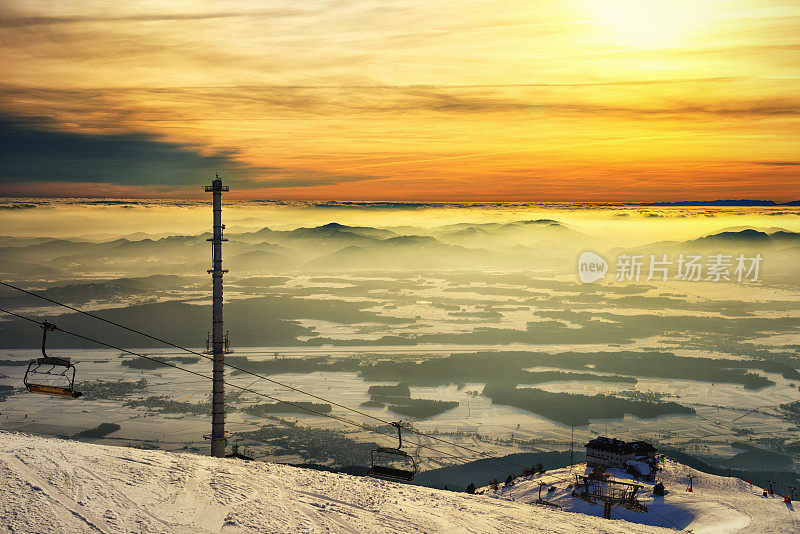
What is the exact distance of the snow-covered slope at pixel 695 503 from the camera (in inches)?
1693

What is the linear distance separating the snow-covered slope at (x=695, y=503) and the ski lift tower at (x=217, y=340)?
28011 mm

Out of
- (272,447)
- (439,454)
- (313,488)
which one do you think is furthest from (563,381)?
(313,488)

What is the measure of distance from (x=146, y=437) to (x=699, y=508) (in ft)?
292

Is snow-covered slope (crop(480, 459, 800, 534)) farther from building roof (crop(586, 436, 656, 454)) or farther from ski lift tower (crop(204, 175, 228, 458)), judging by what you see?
ski lift tower (crop(204, 175, 228, 458))

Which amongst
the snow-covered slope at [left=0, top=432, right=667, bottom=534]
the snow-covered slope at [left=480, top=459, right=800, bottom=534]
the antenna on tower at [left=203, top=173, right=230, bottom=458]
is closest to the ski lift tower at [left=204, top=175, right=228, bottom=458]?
the antenna on tower at [left=203, top=173, right=230, bottom=458]

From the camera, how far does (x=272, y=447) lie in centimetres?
9738

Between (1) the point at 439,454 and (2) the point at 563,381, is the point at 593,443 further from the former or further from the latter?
(2) the point at 563,381

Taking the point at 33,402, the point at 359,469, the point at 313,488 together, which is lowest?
the point at 33,402

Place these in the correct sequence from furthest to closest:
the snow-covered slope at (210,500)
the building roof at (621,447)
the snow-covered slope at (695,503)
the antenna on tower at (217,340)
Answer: the building roof at (621,447), the snow-covered slope at (695,503), the antenna on tower at (217,340), the snow-covered slope at (210,500)

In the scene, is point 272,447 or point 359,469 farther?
point 272,447

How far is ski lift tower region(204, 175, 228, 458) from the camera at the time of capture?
107 feet

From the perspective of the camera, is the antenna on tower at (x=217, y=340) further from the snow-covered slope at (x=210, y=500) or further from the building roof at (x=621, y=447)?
the building roof at (x=621, y=447)

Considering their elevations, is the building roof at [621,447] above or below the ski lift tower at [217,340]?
below

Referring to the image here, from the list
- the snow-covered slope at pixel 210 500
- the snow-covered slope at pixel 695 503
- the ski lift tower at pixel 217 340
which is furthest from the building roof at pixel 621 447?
the ski lift tower at pixel 217 340
